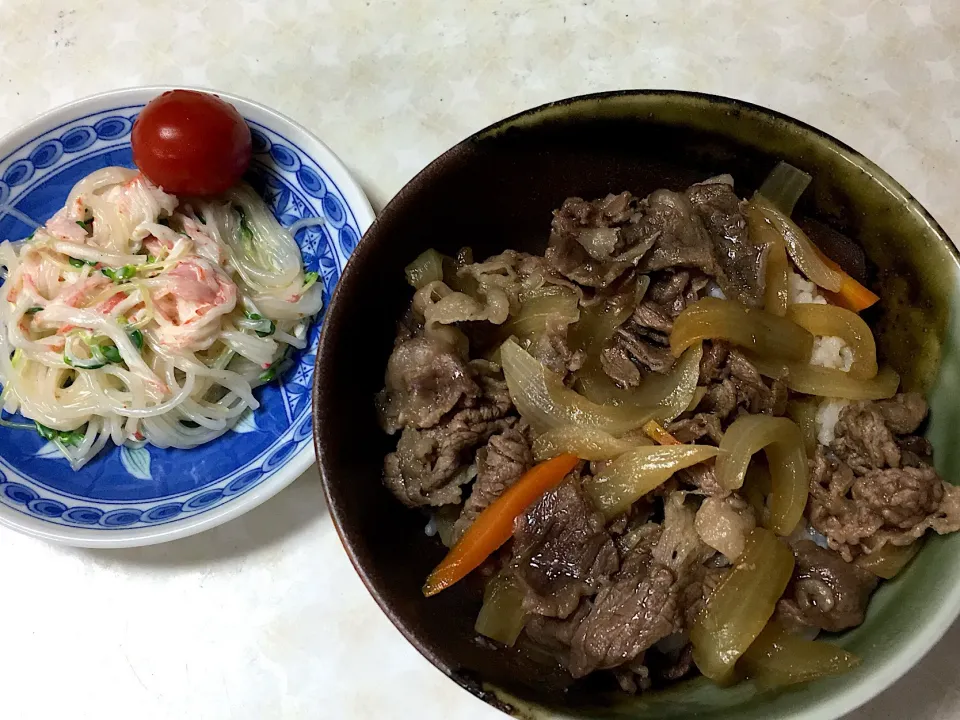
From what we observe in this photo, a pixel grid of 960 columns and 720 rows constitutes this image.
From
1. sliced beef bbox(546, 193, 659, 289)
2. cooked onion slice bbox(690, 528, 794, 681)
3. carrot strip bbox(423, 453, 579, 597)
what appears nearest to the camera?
cooked onion slice bbox(690, 528, 794, 681)

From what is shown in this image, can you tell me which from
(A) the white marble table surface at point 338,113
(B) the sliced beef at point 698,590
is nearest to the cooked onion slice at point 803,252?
(B) the sliced beef at point 698,590

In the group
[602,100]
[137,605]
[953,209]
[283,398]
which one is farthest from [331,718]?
[953,209]

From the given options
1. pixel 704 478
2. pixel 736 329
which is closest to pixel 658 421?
pixel 704 478

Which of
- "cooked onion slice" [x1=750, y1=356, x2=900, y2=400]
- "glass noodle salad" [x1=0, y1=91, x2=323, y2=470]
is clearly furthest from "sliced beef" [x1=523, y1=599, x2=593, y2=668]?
"glass noodle salad" [x1=0, y1=91, x2=323, y2=470]

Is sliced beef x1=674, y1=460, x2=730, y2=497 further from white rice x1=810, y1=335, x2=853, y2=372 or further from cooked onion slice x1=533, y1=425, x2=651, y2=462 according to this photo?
white rice x1=810, y1=335, x2=853, y2=372

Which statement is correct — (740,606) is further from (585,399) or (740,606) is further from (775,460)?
(585,399)

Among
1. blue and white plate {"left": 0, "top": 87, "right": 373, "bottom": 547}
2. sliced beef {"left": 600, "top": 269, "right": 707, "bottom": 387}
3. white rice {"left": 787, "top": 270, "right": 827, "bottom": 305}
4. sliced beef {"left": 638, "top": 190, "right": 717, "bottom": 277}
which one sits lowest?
blue and white plate {"left": 0, "top": 87, "right": 373, "bottom": 547}
